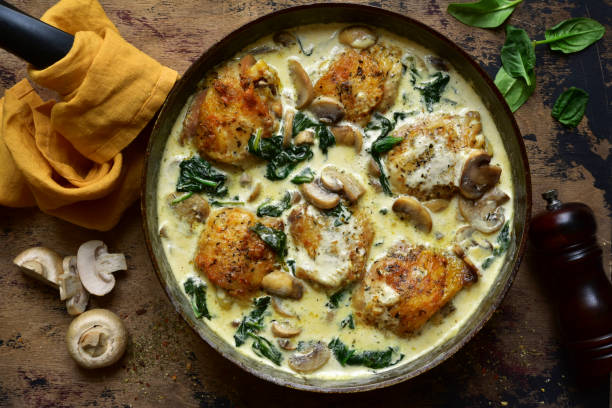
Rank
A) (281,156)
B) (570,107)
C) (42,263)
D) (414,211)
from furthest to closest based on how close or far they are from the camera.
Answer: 1. (570,107)
2. (42,263)
3. (281,156)
4. (414,211)

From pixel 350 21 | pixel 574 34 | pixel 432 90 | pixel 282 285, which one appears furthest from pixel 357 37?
pixel 282 285

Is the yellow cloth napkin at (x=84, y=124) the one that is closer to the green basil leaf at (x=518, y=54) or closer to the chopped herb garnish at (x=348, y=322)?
the chopped herb garnish at (x=348, y=322)

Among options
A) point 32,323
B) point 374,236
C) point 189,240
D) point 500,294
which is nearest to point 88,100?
point 189,240

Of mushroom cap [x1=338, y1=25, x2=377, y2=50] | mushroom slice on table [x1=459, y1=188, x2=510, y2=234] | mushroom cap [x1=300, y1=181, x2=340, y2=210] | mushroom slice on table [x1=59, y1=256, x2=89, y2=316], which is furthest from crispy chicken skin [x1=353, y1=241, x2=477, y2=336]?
mushroom slice on table [x1=59, y1=256, x2=89, y2=316]

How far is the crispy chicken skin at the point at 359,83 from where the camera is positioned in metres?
3.32

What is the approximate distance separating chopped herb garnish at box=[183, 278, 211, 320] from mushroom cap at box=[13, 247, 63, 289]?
3.35ft

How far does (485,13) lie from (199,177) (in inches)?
96.2

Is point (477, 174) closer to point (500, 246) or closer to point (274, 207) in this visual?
point (500, 246)

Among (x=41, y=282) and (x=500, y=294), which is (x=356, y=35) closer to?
(x=500, y=294)

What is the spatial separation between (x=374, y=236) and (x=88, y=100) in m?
2.11

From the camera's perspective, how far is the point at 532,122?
147 inches

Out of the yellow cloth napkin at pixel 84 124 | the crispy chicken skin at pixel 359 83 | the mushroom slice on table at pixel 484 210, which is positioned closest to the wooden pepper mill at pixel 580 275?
the mushroom slice on table at pixel 484 210

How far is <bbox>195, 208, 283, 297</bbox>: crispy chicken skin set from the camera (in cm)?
321

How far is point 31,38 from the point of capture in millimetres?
3045
